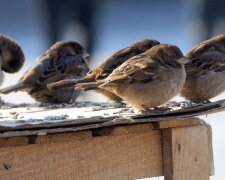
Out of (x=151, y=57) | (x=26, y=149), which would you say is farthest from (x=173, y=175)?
(x=151, y=57)

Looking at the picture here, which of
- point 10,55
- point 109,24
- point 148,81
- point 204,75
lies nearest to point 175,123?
point 148,81

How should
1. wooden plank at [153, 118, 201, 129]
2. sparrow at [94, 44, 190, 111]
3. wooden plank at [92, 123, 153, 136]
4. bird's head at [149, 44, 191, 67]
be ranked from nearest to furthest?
1. wooden plank at [92, 123, 153, 136]
2. wooden plank at [153, 118, 201, 129]
3. sparrow at [94, 44, 190, 111]
4. bird's head at [149, 44, 191, 67]

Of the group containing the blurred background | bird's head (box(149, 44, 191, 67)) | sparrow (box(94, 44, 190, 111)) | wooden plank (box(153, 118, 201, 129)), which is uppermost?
the blurred background

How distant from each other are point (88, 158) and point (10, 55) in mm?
2625

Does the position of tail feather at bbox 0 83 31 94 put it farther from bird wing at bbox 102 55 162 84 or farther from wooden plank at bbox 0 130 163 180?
wooden plank at bbox 0 130 163 180

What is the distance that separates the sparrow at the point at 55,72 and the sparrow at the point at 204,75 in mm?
925

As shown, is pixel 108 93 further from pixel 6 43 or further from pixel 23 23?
pixel 23 23

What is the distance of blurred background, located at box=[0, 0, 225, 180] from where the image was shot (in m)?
7.95

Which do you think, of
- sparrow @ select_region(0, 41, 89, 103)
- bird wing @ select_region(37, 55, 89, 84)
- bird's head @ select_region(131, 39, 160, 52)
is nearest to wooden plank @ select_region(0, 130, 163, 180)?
bird's head @ select_region(131, 39, 160, 52)

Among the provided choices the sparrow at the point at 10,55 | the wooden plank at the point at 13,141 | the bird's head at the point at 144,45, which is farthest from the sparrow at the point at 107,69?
the wooden plank at the point at 13,141

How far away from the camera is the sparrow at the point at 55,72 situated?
4.56 metres

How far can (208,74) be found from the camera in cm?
395

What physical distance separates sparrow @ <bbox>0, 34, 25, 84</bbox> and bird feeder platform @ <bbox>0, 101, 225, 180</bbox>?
2451 mm

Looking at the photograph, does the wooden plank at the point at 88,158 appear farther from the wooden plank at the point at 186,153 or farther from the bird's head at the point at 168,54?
the bird's head at the point at 168,54
